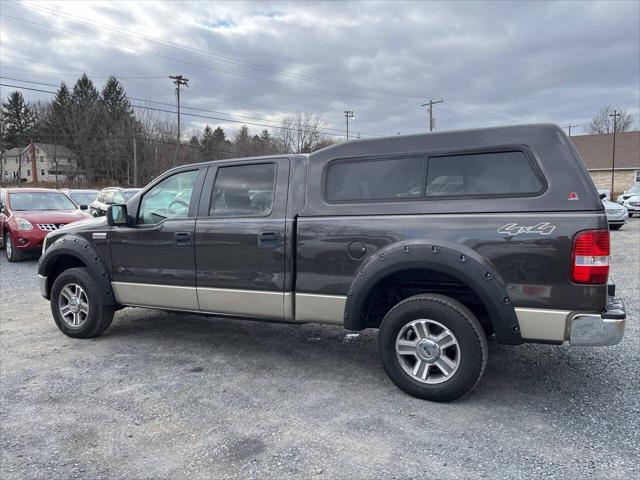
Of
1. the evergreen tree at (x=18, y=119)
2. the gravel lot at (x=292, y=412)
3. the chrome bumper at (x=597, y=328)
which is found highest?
the evergreen tree at (x=18, y=119)

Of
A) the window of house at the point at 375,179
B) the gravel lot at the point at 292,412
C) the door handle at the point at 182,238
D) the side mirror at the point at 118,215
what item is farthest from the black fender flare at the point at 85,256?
the window of house at the point at 375,179

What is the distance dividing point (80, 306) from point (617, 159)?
51.0 m

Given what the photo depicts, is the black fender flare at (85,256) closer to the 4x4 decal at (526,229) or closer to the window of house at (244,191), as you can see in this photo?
the window of house at (244,191)

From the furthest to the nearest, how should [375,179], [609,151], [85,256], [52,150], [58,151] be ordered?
[52,150] → [58,151] → [609,151] → [85,256] → [375,179]

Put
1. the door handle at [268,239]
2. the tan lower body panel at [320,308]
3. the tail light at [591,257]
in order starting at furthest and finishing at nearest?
1. the door handle at [268,239]
2. the tan lower body panel at [320,308]
3. the tail light at [591,257]

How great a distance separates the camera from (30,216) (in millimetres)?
10758

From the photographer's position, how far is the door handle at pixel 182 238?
451 cm

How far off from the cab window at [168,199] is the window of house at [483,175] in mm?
2430

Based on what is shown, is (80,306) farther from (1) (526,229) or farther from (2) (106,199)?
(2) (106,199)

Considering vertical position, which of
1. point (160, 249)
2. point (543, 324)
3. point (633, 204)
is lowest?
point (543, 324)

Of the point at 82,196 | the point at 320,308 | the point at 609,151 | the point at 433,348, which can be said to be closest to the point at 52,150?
the point at 82,196

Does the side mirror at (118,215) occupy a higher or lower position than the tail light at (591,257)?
higher

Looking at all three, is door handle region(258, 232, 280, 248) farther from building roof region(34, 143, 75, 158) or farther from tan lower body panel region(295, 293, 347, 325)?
building roof region(34, 143, 75, 158)

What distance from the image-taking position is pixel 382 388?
387 cm
